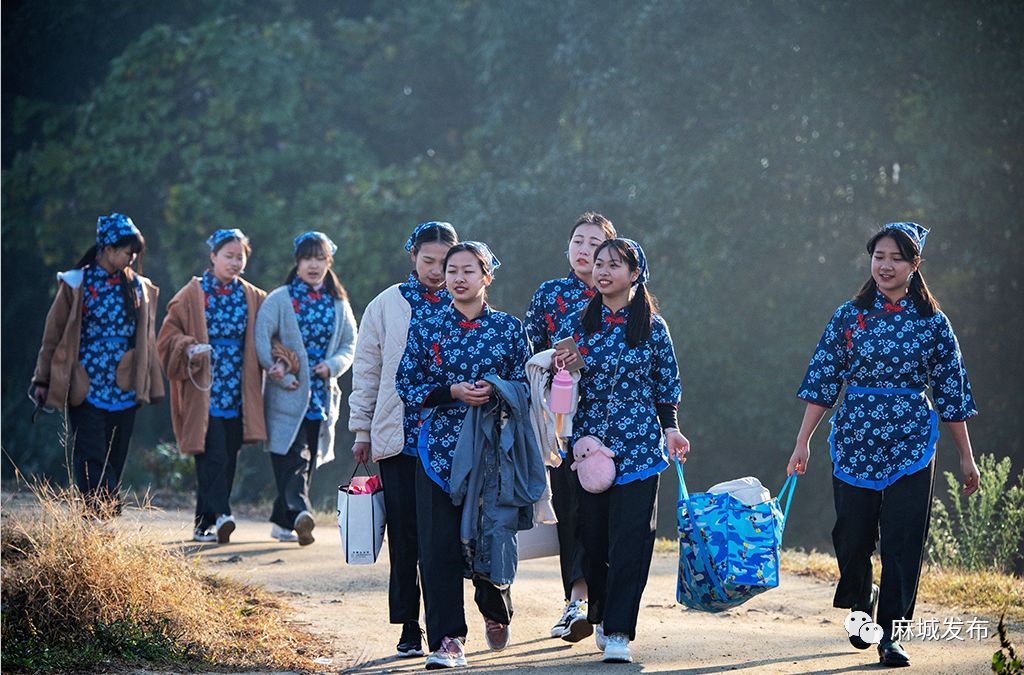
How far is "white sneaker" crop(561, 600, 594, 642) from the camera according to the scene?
21.1ft

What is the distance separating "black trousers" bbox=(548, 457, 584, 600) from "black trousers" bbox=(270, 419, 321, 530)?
3.09m

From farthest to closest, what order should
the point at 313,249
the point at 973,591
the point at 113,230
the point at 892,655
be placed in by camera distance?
the point at 313,249, the point at 113,230, the point at 973,591, the point at 892,655

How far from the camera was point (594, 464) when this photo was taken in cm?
597

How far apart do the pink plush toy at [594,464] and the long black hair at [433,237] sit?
4.11ft

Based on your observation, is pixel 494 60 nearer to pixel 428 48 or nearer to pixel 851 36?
pixel 428 48

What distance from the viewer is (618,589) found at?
597 centimetres

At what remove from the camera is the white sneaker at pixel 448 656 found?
5.85 metres

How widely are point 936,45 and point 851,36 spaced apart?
3.23ft

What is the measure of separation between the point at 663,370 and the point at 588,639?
149 cm

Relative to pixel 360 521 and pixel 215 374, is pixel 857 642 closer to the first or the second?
pixel 360 521

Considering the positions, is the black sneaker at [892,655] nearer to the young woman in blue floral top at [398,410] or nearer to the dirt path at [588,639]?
the dirt path at [588,639]

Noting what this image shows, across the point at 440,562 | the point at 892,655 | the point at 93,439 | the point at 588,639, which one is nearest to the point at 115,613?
the point at 440,562

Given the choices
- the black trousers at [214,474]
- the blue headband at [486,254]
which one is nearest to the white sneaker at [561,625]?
the blue headband at [486,254]

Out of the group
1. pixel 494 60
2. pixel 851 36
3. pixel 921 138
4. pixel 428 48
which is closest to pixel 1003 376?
pixel 921 138
